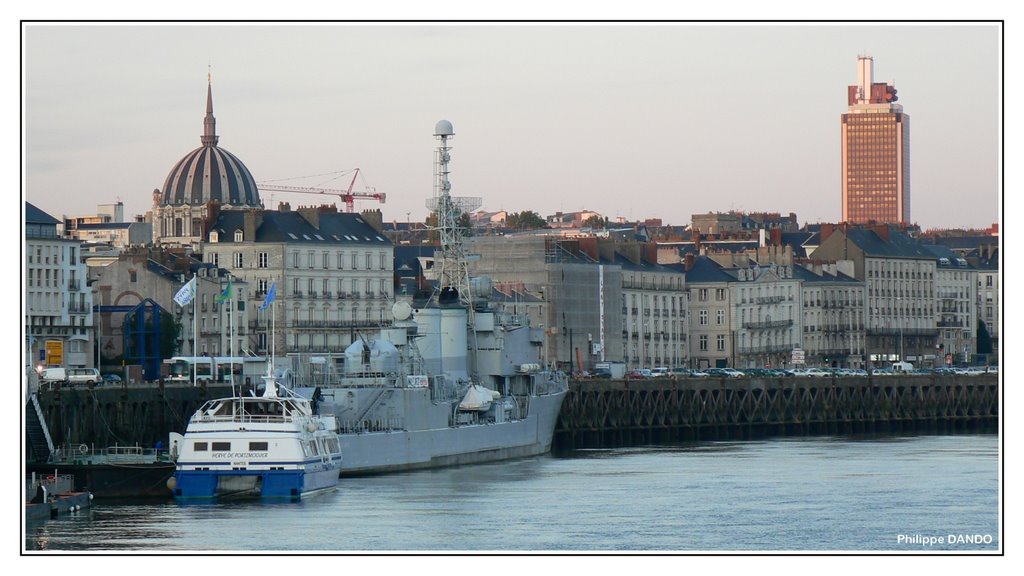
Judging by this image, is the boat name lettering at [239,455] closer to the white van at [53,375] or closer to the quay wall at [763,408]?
the white van at [53,375]

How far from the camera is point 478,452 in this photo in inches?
3772

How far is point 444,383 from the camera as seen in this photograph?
95500 mm

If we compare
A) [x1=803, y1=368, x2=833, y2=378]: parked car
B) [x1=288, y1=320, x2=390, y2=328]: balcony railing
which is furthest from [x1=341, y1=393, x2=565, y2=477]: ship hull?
[x1=288, y1=320, x2=390, y2=328]: balcony railing

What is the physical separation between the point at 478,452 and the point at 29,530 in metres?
34.6

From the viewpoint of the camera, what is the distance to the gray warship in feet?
287

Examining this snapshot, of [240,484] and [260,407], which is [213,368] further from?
[240,484]

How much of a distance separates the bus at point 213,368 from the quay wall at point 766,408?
15.8 metres

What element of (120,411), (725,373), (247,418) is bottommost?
(725,373)

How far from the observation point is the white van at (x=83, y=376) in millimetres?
93206

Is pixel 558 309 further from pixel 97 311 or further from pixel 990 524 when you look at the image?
pixel 990 524

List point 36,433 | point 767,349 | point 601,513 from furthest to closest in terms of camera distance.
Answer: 1. point 767,349
2. point 36,433
3. point 601,513

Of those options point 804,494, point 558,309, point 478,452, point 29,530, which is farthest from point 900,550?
point 558,309

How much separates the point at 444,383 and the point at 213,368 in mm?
13876

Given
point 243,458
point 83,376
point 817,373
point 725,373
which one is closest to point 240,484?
point 243,458
